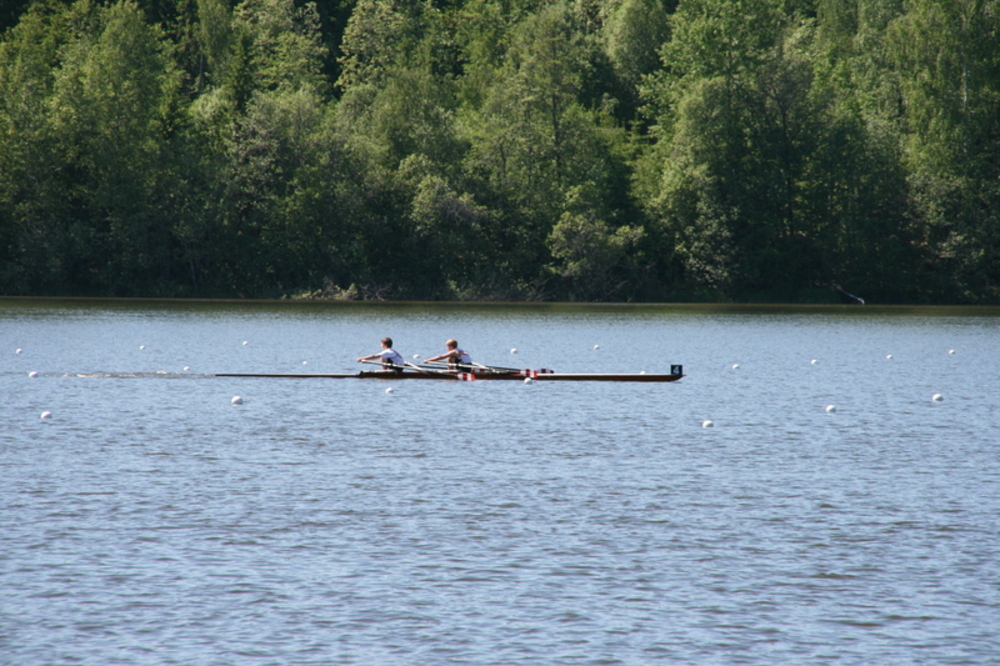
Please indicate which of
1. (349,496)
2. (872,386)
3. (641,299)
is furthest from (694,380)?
(641,299)

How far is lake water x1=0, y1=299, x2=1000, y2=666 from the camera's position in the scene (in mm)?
10008

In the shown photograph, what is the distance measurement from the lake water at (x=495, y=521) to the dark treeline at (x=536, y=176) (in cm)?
4360

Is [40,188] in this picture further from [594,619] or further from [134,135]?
[594,619]

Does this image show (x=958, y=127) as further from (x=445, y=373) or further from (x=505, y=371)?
(x=445, y=373)

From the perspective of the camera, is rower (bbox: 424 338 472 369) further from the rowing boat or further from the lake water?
the lake water

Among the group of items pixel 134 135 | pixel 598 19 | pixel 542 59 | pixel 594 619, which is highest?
pixel 598 19

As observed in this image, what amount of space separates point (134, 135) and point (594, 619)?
69.2m

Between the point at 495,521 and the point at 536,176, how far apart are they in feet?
206

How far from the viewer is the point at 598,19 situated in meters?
88.7

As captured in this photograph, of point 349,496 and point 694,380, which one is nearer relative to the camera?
point 349,496

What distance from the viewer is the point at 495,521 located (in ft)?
45.4

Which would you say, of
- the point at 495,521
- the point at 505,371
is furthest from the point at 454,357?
the point at 495,521

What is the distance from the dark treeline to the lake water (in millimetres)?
43604

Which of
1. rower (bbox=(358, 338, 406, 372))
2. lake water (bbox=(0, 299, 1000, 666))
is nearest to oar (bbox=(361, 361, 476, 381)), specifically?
rower (bbox=(358, 338, 406, 372))
